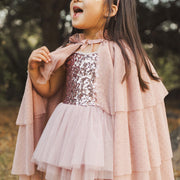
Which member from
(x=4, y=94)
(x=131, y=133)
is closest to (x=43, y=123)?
(x=131, y=133)

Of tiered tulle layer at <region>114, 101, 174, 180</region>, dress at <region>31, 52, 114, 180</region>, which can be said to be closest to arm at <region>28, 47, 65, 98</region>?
dress at <region>31, 52, 114, 180</region>

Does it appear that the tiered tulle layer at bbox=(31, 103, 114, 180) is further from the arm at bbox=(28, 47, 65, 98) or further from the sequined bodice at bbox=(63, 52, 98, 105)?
the arm at bbox=(28, 47, 65, 98)

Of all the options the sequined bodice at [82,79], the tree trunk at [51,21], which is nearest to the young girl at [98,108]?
the sequined bodice at [82,79]

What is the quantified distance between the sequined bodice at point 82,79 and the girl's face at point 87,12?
199mm

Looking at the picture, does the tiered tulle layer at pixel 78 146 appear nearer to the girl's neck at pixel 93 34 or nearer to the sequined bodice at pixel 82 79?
the sequined bodice at pixel 82 79

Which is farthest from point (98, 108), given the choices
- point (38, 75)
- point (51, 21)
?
point (51, 21)

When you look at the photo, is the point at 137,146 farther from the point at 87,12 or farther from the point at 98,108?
the point at 87,12

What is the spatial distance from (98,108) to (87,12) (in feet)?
1.99

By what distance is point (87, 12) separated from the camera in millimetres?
1708

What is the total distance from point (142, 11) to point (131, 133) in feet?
16.2

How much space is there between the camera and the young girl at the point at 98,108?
1.55 meters

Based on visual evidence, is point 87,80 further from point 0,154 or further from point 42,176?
point 0,154

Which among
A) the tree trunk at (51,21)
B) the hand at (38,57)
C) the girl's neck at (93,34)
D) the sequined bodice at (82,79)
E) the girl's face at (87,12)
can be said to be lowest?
the sequined bodice at (82,79)

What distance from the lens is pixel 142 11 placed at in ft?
19.7
